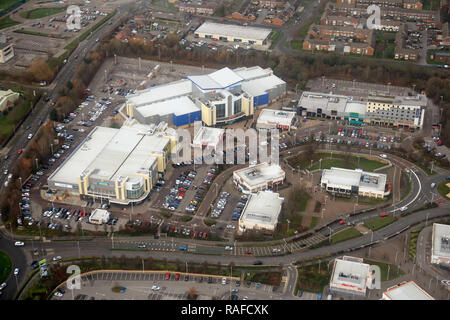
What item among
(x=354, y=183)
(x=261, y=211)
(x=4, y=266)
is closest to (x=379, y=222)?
(x=354, y=183)

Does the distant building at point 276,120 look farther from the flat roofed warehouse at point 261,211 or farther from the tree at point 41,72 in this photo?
the tree at point 41,72

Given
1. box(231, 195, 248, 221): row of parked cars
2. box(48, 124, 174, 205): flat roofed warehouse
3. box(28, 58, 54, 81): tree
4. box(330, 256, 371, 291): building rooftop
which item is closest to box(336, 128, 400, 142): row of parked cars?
box(231, 195, 248, 221): row of parked cars

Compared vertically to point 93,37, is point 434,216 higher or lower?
lower

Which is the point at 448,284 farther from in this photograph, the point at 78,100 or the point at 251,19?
the point at 251,19

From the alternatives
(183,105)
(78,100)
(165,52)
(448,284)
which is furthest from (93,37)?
(448,284)

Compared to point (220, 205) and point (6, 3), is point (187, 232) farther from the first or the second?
point (6, 3)

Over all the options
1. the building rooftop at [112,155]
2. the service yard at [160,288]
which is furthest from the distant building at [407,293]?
the building rooftop at [112,155]
